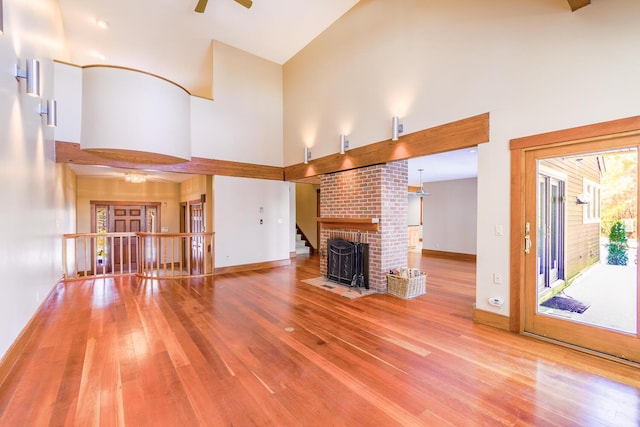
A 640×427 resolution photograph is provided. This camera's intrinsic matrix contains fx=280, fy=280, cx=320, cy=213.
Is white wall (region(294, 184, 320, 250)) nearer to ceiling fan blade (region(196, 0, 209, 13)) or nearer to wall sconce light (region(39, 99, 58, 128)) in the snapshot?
ceiling fan blade (region(196, 0, 209, 13))

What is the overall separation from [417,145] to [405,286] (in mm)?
2140

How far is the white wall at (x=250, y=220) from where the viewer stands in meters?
6.25

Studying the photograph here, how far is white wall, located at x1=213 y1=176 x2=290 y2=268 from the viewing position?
246 inches

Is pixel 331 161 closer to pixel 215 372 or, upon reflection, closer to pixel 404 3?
pixel 404 3

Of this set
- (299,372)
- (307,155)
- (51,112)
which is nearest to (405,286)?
(299,372)

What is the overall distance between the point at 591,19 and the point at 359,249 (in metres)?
3.84

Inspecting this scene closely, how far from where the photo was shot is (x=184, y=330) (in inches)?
124

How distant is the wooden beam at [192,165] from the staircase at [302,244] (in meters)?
2.91

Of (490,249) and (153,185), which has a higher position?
(153,185)

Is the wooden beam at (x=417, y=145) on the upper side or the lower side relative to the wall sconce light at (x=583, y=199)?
upper

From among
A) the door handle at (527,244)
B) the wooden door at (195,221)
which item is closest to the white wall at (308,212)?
the wooden door at (195,221)

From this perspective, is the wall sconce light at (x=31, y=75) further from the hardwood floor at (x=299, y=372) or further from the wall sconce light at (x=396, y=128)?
the wall sconce light at (x=396, y=128)

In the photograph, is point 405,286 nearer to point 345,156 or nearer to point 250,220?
point 345,156

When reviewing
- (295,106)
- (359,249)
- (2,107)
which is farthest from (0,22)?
(295,106)
